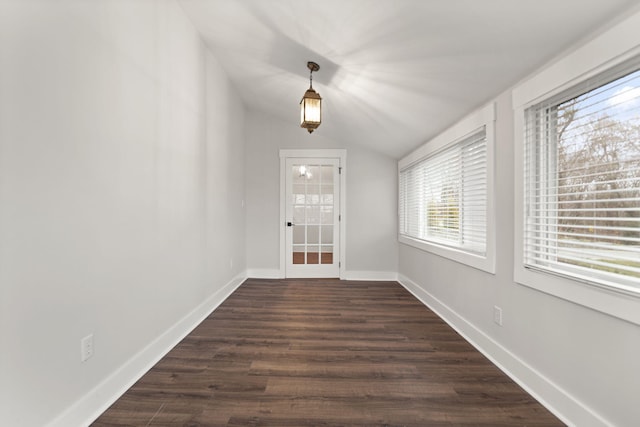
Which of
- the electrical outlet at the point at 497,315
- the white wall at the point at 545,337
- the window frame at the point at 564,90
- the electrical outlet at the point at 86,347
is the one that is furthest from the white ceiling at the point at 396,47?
the electrical outlet at the point at 86,347

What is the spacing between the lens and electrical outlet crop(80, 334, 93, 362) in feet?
5.02

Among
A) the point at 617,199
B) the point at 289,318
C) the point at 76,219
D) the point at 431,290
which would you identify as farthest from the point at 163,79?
the point at 431,290

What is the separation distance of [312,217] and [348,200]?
0.63 metres

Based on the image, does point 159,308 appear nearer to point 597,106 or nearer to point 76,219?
point 76,219

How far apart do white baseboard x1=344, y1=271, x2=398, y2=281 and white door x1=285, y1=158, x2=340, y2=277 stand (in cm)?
20

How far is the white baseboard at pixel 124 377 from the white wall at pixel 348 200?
6.40 feet

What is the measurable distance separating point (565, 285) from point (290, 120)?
158 inches

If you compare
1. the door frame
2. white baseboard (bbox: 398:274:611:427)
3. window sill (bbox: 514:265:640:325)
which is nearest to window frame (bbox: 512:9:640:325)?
window sill (bbox: 514:265:640:325)

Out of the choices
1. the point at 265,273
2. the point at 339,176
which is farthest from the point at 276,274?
the point at 339,176

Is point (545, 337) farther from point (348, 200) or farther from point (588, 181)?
point (348, 200)

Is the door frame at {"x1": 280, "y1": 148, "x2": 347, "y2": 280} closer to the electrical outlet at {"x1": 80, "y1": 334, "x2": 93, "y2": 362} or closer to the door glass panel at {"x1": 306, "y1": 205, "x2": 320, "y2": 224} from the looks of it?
the door glass panel at {"x1": 306, "y1": 205, "x2": 320, "y2": 224}

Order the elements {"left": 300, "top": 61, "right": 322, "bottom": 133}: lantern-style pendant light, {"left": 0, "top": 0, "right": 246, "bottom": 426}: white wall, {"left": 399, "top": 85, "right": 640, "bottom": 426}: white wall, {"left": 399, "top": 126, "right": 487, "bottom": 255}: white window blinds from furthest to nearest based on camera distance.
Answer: {"left": 300, "top": 61, "right": 322, "bottom": 133}: lantern-style pendant light
{"left": 399, "top": 126, "right": 487, "bottom": 255}: white window blinds
{"left": 399, "top": 85, "right": 640, "bottom": 426}: white wall
{"left": 0, "top": 0, "right": 246, "bottom": 426}: white wall

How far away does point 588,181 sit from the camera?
5.03 feet

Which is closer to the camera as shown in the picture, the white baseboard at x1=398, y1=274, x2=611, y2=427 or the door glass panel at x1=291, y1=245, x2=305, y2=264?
the white baseboard at x1=398, y1=274, x2=611, y2=427
